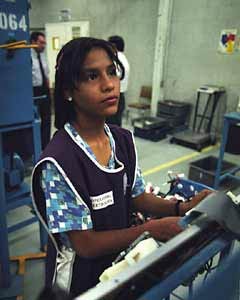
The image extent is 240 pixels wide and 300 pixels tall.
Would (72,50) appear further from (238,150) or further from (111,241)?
(238,150)

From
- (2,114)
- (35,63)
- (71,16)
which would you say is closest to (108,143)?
(2,114)

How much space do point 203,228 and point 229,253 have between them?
139 mm

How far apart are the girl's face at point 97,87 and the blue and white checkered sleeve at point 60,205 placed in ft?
0.66

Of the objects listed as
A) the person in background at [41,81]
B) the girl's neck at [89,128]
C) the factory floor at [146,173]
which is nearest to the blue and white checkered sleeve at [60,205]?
the girl's neck at [89,128]

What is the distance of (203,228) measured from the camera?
0.58m

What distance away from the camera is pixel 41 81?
11.9ft

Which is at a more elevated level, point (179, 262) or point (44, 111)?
point (179, 262)

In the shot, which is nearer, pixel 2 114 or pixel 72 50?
pixel 72 50

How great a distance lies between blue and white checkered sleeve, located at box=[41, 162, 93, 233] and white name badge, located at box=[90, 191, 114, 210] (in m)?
0.06

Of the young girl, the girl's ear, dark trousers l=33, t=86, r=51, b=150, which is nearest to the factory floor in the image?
dark trousers l=33, t=86, r=51, b=150

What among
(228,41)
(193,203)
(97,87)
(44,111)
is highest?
(228,41)

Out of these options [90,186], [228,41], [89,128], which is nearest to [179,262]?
[90,186]

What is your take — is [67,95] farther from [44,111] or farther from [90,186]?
[44,111]

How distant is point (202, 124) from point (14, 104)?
4.06 metres
